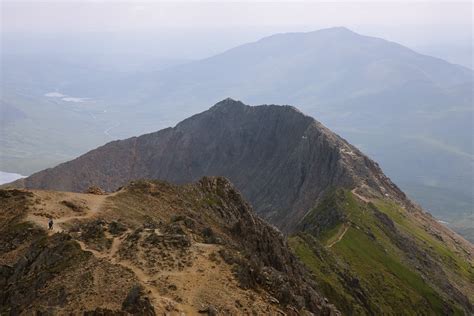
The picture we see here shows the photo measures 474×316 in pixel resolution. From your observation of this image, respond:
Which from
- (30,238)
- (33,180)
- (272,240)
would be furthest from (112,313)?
(33,180)

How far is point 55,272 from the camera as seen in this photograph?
38.1 meters

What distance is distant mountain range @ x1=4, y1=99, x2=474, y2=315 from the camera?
84.8 metres

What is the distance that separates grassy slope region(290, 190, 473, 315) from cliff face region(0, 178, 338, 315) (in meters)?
30.2

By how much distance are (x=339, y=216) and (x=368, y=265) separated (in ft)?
45.5

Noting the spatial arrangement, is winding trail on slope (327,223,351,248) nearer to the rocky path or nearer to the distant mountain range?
the distant mountain range

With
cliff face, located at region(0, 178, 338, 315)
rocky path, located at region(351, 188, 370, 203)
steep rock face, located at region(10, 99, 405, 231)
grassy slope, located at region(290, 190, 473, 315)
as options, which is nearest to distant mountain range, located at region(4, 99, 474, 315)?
rocky path, located at region(351, 188, 370, 203)

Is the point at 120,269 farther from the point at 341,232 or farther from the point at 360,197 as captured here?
the point at 360,197

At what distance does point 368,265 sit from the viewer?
3819 inches

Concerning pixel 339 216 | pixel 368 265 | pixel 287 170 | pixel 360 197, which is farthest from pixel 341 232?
pixel 287 170

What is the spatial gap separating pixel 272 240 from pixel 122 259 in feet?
97.1

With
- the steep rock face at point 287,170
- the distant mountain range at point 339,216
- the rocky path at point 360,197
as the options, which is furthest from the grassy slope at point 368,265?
the steep rock face at point 287,170

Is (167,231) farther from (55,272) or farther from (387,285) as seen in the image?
(387,285)

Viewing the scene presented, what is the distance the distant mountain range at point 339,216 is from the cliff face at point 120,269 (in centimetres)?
1013

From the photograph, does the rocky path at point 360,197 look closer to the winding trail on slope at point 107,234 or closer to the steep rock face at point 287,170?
the steep rock face at point 287,170
